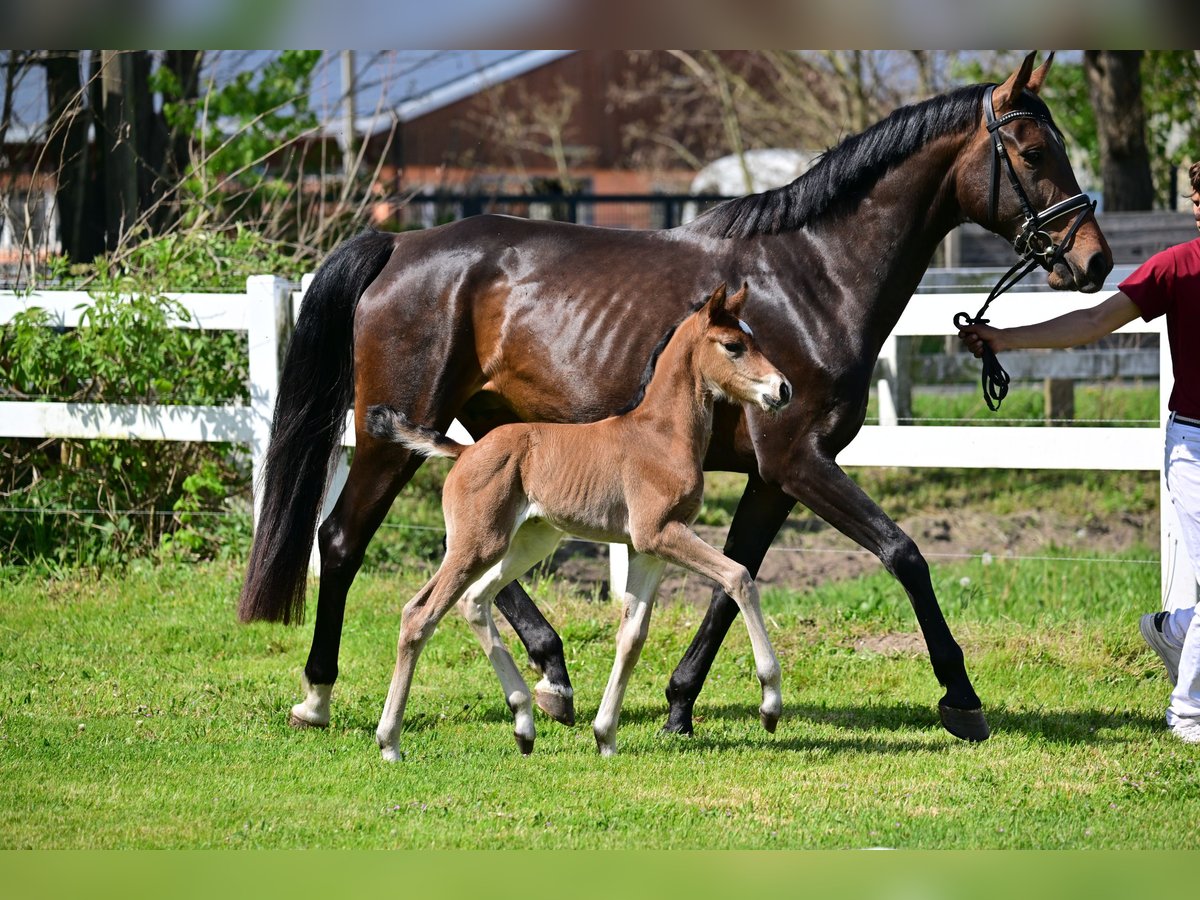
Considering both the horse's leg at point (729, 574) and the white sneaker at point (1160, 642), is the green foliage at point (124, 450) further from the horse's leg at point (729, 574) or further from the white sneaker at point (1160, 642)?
the white sneaker at point (1160, 642)

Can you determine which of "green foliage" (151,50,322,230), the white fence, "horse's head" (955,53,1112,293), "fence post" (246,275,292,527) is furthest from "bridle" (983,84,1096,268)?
"green foliage" (151,50,322,230)

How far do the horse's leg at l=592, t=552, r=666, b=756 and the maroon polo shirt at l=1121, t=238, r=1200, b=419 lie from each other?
2026 millimetres

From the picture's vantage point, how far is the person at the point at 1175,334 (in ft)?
16.0

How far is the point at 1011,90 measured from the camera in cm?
495

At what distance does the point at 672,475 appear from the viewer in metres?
4.69

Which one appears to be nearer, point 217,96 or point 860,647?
point 860,647

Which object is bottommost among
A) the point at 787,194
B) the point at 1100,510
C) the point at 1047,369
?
the point at 1100,510

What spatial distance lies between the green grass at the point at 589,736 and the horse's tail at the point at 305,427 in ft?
1.86

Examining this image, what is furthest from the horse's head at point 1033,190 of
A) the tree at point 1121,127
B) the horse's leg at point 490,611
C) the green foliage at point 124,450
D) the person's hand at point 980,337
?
the tree at point 1121,127

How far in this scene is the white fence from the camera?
670 centimetres

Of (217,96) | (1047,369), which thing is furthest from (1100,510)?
(217,96)

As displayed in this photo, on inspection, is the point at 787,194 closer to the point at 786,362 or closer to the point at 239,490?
the point at 786,362

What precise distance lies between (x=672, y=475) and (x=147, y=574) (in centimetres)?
423

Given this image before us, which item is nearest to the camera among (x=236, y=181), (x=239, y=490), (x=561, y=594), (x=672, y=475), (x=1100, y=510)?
(x=672, y=475)
